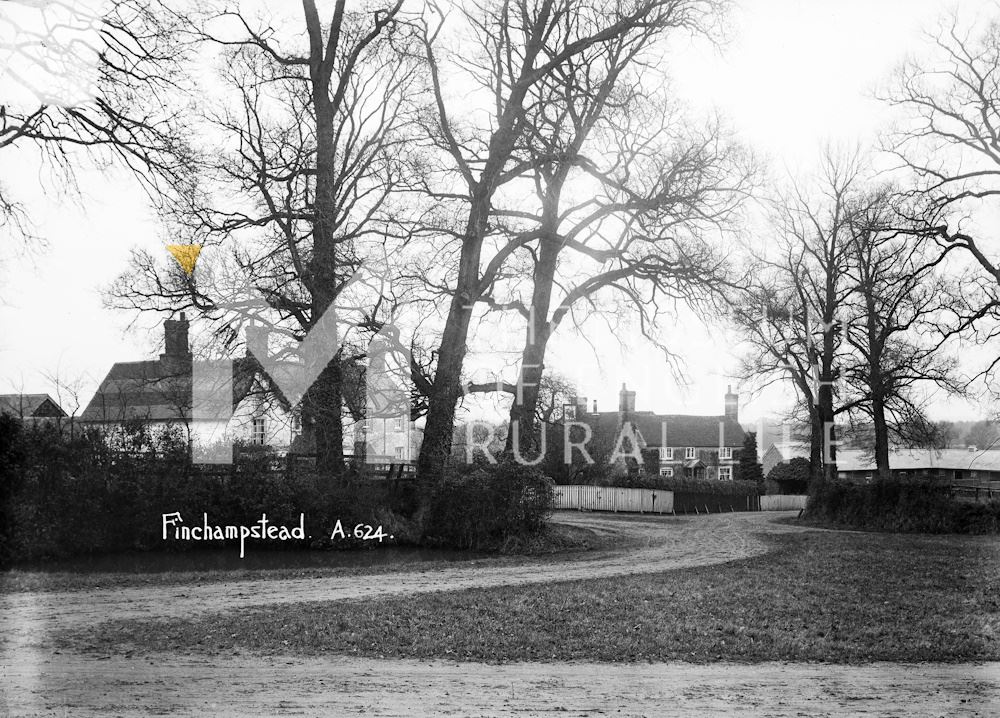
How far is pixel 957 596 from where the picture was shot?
46.3ft

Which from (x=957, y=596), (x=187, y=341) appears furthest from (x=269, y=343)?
(x=957, y=596)

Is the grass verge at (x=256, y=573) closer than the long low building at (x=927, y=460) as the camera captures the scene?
Yes

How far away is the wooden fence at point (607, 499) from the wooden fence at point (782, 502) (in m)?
11.9

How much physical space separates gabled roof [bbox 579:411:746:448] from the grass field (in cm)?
4739

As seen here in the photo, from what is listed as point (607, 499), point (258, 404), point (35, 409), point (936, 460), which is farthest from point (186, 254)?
point (936, 460)

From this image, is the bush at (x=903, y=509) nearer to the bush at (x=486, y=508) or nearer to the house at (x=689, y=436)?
the bush at (x=486, y=508)

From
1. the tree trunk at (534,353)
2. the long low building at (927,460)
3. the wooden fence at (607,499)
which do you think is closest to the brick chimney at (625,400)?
the long low building at (927,460)

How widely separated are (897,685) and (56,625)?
29.5 ft

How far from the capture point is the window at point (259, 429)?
22.1 m

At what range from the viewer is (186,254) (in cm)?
2156

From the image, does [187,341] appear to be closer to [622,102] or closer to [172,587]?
[172,587]

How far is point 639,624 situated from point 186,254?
14710 mm

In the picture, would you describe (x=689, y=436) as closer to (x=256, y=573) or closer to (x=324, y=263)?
(x=324, y=263)

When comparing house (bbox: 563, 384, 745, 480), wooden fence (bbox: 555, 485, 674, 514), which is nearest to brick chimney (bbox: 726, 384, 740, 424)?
house (bbox: 563, 384, 745, 480)
